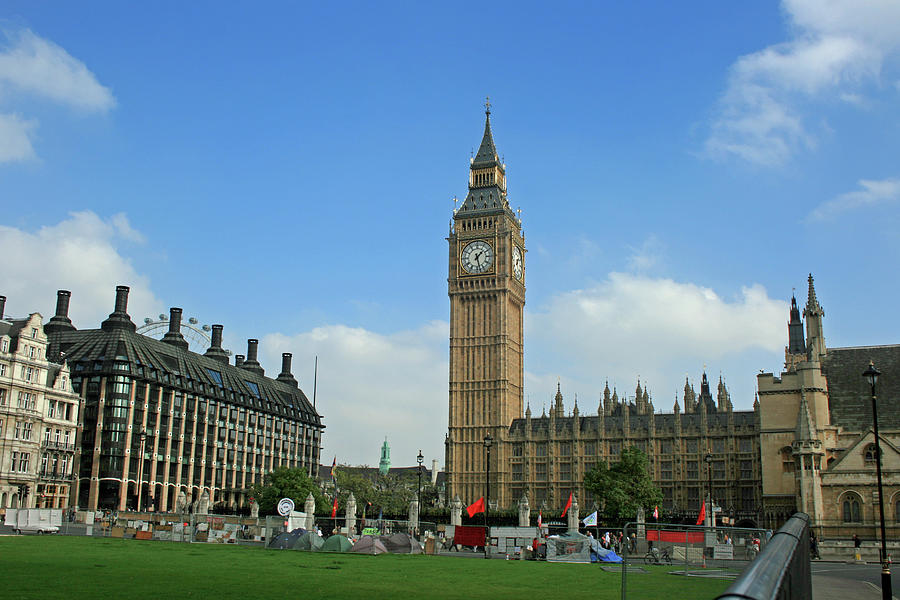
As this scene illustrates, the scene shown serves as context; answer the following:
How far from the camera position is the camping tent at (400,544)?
3959 centimetres

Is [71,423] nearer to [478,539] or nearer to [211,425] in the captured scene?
[211,425]

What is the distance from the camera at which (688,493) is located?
97.8m

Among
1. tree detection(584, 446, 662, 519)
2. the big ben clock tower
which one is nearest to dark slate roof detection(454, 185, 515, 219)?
the big ben clock tower

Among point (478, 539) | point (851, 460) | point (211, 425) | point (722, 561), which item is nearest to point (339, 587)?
point (722, 561)

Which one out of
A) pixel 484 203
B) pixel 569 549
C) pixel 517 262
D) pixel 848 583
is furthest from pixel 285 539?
pixel 484 203

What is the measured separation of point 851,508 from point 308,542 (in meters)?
31.8

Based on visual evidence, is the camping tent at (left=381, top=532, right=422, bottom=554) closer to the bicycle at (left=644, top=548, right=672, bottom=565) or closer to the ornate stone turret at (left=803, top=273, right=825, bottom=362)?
the bicycle at (left=644, top=548, right=672, bottom=565)

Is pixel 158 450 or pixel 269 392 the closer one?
pixel 158 450

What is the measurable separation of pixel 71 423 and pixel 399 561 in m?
52.7

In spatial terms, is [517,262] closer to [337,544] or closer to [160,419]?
[160,419]

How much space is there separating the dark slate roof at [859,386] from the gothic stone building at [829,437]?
60 mm

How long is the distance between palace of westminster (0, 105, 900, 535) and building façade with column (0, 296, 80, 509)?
16 cm

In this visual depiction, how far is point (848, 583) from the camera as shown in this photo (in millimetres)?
25422

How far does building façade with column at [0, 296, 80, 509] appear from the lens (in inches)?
2574
